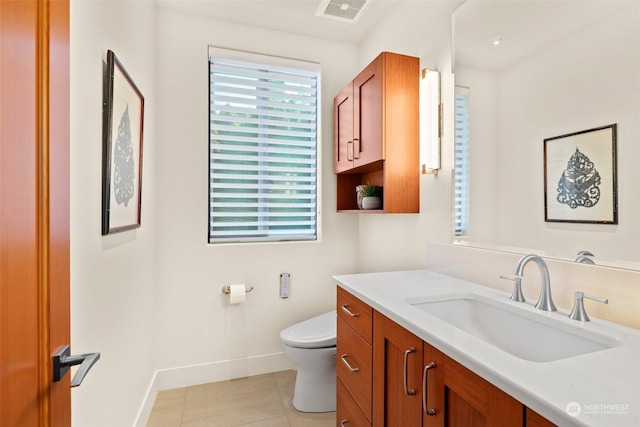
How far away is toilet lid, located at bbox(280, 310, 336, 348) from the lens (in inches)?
75.1

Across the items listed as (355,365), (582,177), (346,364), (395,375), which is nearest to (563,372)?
(395,375)

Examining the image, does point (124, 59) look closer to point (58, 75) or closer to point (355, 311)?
point (58, 75)

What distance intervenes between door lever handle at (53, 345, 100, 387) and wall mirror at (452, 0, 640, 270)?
1.48 metres

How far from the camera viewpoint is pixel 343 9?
7.05 ft

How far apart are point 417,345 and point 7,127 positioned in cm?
106

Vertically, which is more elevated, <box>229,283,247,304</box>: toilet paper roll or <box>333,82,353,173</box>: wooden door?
<box>333,82,353,173</box>: wooden door

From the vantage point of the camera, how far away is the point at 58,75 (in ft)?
2.19

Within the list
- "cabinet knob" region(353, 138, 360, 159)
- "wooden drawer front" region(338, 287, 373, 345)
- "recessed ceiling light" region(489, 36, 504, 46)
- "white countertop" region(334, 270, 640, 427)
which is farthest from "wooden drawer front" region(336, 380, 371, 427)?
"recessed ceiling light" region(489, 36, 504, 46)

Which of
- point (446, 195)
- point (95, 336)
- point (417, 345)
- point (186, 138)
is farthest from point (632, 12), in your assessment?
point (186, 138)

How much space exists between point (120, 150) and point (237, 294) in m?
1.28

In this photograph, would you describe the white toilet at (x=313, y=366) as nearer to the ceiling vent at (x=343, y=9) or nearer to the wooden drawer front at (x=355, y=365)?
the wooden drawer front at (x=355, y=365)

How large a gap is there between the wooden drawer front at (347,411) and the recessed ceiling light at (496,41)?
1707 mm

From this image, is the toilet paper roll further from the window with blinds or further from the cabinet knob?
the cabinet knob

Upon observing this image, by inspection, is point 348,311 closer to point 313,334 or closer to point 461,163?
point 313,334
